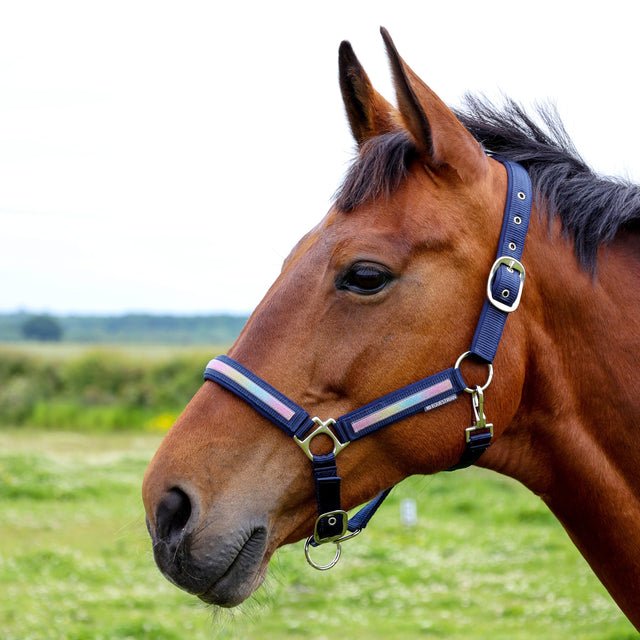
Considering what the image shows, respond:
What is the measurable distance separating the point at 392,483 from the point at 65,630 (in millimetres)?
5776

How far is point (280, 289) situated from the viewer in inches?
87.1

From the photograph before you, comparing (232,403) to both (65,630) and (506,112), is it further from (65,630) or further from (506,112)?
(65,630)

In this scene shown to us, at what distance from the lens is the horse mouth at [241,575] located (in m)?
2.03

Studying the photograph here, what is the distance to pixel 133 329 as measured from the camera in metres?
43.2

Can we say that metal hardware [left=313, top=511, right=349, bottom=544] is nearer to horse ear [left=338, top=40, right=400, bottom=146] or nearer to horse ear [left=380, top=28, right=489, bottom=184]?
horse ear [left=380, top=28, right=489, bottom=184]

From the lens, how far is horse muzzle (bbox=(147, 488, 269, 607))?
1983 mm

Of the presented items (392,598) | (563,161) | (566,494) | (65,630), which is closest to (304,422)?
(566,494)

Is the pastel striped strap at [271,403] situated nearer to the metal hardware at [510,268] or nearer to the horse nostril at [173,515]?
the horse nostril at [173,515]

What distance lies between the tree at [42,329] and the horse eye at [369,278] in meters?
36.5

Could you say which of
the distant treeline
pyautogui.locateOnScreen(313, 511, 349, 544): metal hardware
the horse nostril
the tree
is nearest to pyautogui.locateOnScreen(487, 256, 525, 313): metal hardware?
pyautogui.locateOnScreen(313, 511, 349, 544): metal hardware

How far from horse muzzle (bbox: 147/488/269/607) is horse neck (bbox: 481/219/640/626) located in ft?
3.29

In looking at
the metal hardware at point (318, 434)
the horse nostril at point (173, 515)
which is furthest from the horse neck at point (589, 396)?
the horse nostril at point (173, 515)

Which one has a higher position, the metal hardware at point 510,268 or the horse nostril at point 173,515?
the metal hardware at point 510,268

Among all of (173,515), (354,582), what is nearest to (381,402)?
(173,515)
